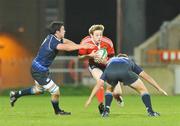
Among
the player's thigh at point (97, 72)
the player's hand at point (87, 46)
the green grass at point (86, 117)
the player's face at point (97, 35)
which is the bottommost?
the green grass at point (86, 117)

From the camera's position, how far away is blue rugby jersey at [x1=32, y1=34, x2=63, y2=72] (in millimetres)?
18859

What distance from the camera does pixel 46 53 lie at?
18984 millimetres

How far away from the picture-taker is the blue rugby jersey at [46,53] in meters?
18.9

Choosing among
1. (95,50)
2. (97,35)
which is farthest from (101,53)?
(97,35)

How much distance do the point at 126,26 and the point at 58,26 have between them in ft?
61.0

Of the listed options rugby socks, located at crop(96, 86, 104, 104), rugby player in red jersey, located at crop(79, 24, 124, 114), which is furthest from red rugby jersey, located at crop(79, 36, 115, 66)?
rugby socks, located at crop(96, 86, 104, 104)

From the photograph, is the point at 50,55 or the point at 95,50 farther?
the point at 95,50

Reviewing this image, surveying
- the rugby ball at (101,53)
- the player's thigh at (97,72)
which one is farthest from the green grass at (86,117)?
the rugby ball at (101,53)

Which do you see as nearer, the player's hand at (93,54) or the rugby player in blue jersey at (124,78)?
the rugby player in blue jersey at (124,78)

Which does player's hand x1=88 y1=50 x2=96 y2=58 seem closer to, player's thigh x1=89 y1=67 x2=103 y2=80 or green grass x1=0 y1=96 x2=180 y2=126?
player's thigh x1=89 y1=67 x2=103 y2=80

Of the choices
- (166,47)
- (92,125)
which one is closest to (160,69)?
(166,47)

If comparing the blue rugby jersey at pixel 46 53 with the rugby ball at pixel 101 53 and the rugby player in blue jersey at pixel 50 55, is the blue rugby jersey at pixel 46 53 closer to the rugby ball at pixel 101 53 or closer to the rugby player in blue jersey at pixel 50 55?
the rugby player in blue jersey at pixel 50 55

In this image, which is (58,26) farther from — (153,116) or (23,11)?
(23,11)

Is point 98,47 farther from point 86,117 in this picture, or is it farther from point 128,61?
point 86,117
